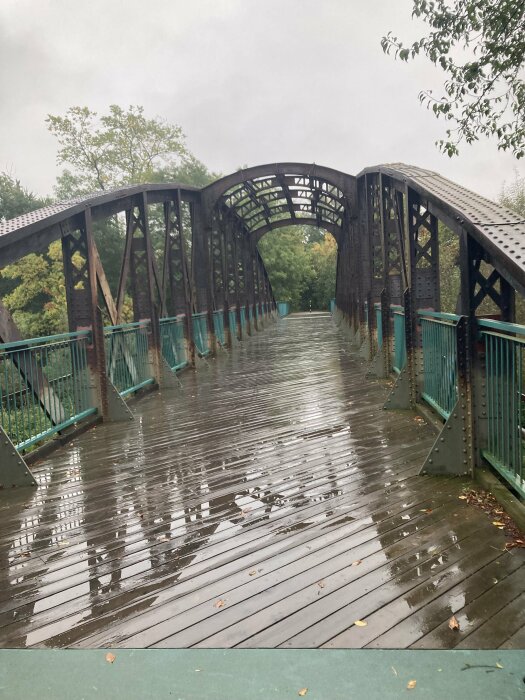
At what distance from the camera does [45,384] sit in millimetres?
6031

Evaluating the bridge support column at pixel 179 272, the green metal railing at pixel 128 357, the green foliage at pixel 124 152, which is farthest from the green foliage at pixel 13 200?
the green metal railing at pixel 128 357

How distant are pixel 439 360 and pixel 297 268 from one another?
160ft

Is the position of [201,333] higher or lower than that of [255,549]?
higher

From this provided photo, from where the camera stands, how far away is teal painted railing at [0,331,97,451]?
5477 millimetres

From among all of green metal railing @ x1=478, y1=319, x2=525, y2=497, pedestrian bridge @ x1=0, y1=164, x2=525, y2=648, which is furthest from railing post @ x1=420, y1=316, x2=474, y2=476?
green metal railing @ x1=478, y1=319, x2=525, y2=497

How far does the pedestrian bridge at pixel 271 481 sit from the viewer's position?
2.68 meters

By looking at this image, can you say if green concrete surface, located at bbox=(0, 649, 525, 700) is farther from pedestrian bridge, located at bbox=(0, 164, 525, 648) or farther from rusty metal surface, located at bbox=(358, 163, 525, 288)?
rusty metal surface, located at bbox=(358, 163, 525, 288)

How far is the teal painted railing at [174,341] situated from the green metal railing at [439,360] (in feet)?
17.7

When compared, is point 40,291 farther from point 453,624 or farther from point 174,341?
point 453,624

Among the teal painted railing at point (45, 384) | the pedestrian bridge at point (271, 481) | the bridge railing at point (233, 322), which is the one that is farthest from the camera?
the bridge railing at point (233, 322)

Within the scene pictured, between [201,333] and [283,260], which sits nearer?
[201,333]

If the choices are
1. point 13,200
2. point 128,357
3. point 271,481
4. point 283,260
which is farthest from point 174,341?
point 283,260

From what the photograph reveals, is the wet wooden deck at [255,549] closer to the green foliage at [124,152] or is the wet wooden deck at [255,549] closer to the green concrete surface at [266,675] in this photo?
the green concrete surface at [266,675]

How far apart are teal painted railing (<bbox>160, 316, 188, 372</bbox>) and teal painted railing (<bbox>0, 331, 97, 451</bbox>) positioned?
3.68 meters
